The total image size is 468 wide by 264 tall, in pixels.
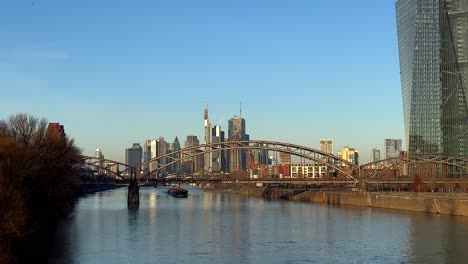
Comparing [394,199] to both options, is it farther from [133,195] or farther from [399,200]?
[133,195]

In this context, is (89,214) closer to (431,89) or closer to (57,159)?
(57,159)

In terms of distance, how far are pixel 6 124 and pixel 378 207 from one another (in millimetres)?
45370

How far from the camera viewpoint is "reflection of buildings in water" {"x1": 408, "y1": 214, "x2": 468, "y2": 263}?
33.4m

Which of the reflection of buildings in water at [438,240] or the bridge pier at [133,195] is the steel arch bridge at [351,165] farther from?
the reflection of buildings in water at [438,240]

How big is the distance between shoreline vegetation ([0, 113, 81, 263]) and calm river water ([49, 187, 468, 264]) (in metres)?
1.43

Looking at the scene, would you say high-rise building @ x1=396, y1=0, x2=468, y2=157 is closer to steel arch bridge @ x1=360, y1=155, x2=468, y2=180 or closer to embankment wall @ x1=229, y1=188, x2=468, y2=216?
steel arch bridge @ x1=360, y1=155, x2=468, y2=180

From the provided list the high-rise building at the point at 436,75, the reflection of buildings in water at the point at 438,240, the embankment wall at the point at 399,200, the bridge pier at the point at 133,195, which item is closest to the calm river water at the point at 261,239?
the reflection of buildings in water at the point at 438,240

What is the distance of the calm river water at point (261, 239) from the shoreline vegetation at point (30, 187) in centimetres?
143

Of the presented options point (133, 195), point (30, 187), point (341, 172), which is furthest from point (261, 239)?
point (341, 172)

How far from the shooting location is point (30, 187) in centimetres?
4172

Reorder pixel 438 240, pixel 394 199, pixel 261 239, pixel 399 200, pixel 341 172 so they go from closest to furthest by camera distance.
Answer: pixel 438 240 < pixel 261 239 < pixel 399 200 < pixel 394 199 < pixel 341 172

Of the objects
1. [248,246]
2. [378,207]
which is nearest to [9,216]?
[248,246]

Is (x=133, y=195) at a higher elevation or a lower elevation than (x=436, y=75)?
lower

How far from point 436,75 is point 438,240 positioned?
259 ft
